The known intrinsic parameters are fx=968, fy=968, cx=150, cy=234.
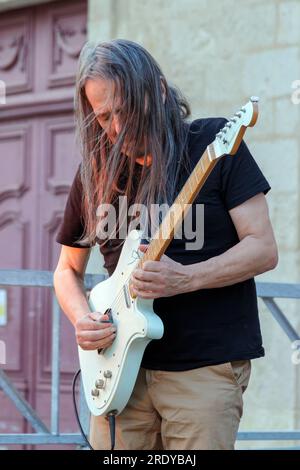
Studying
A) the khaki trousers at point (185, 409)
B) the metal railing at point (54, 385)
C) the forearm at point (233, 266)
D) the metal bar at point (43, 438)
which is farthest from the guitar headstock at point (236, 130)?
the metal bar at point (43, 438)

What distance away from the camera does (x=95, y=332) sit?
2.66 m

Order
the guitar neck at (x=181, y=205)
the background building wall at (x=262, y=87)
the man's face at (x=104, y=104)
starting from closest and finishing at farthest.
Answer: the guitar neck at (x=181, y=205) → the man's face at (x=104, y=104) → the background building wall at (x=262, y=87)

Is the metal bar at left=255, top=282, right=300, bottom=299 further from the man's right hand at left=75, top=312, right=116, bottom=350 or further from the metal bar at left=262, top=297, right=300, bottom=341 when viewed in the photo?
the man's right hand at left=75, top=312, right=116, bottom=350

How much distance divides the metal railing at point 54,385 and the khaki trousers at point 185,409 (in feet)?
3.91

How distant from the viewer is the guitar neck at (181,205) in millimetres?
2377

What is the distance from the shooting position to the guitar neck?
2.38 meters

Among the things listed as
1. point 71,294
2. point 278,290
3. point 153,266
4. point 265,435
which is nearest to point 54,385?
point 265,435

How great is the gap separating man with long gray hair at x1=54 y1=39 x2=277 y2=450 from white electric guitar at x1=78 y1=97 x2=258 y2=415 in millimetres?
39

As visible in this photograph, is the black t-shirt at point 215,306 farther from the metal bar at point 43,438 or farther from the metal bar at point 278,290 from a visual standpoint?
the metal bar at point 278,290

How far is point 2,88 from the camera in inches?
251

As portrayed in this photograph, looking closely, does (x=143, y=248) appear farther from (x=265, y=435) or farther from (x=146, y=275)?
(x=265, y=435)

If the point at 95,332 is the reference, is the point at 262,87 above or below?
above

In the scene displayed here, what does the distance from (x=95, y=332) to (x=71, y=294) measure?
0.28m

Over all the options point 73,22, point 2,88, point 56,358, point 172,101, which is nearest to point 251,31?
point 73,22
